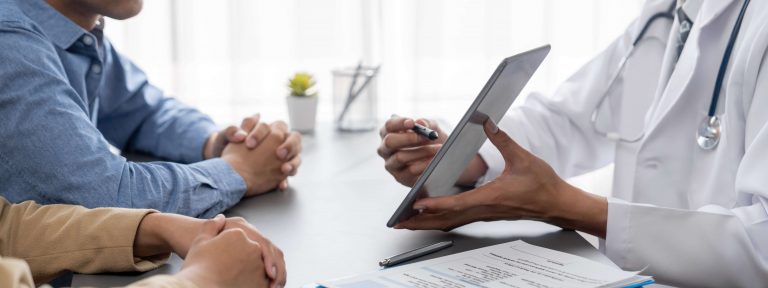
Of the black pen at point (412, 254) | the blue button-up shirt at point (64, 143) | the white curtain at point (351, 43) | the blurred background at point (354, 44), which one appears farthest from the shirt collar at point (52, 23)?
the blurred background at point (354, 44)

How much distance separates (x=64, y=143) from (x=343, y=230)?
374 millimetres

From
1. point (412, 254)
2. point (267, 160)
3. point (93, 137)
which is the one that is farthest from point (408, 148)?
point (93, 137)

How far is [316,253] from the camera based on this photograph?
105cm

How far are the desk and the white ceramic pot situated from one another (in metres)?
0.38

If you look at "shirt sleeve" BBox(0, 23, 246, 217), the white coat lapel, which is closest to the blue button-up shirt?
"shirt sleeve" BBox(0, 23, 246, 217)

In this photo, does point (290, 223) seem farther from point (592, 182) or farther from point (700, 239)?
point (592, 182)

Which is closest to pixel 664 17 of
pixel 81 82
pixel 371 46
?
pixel 81 82

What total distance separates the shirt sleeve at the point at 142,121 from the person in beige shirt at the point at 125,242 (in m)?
0.61

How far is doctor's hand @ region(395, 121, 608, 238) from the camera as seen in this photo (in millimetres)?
1108

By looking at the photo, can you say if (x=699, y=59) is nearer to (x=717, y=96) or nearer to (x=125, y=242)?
(x=717, y=96)

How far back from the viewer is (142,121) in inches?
67.0

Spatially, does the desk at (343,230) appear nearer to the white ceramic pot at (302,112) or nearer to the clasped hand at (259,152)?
the clasped hand at (259,152)

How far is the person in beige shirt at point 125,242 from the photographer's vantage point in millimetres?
906

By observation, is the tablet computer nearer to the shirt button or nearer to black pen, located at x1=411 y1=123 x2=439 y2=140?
black pen, located at x1=411 y1=123 x2=439 y2=140
